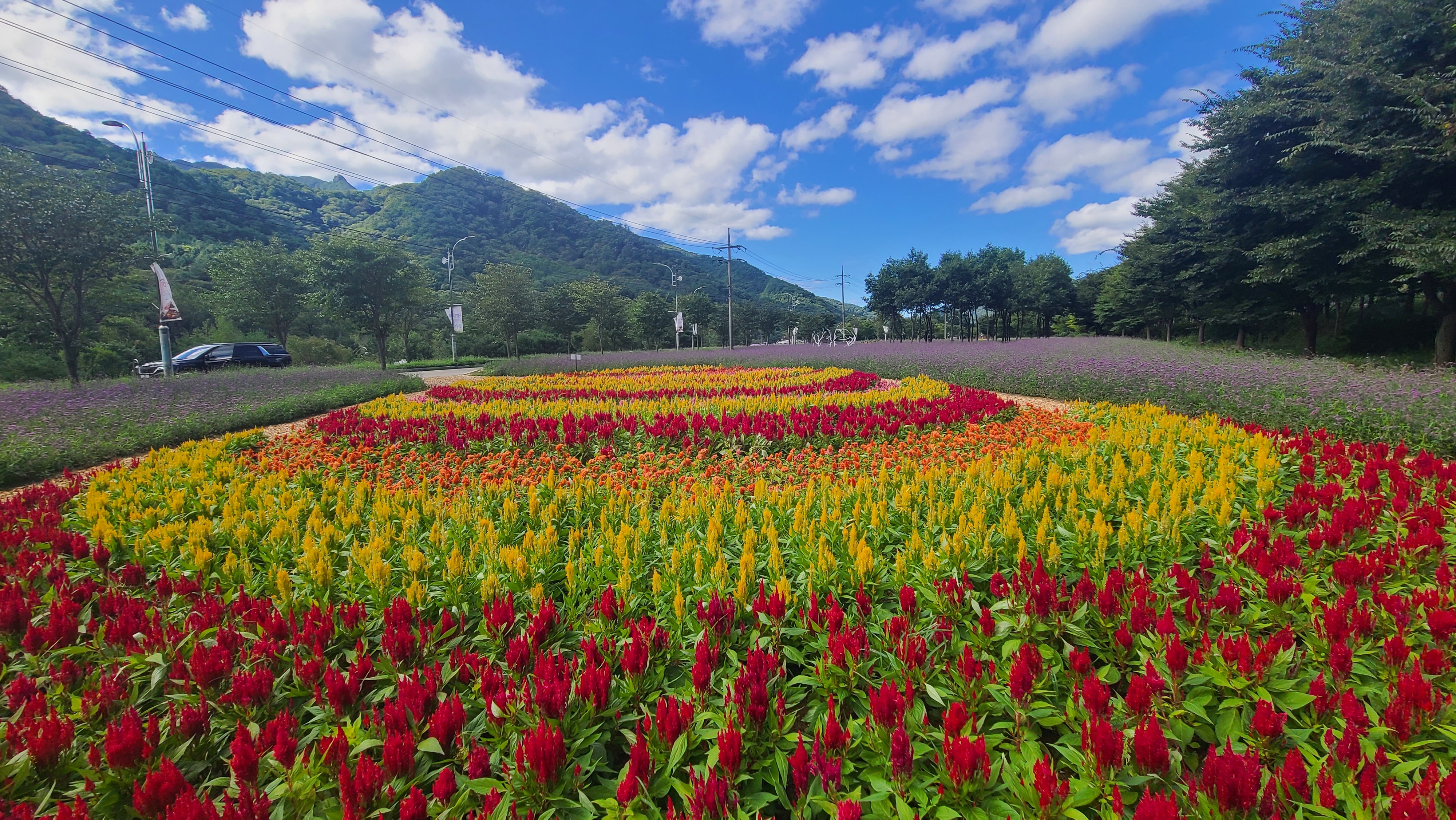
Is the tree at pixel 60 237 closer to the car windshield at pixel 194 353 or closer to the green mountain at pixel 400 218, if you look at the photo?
the green mountain at pixel 400 218

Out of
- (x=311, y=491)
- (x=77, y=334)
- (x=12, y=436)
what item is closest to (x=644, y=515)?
(x=311, y=491)

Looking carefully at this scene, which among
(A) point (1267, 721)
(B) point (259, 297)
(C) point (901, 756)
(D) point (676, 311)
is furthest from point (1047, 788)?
(D) point (676, 311)

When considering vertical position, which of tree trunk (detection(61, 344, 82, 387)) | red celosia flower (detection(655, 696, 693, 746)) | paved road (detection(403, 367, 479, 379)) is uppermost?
tree trunk (detection(61, 344, 82, 387))

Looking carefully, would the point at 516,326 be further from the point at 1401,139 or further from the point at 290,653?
the point at 1401,139

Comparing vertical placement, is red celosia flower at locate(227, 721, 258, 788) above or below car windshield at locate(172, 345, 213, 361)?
below

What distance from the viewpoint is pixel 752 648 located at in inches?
79.7

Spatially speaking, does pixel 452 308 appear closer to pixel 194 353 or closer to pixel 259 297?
pixel 194 353

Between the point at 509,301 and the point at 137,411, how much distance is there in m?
19.4

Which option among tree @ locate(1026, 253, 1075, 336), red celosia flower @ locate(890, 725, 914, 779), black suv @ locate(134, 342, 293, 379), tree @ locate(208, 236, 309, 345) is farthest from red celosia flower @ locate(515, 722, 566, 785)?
tree @ locate(1026, 253, 1075, 336)

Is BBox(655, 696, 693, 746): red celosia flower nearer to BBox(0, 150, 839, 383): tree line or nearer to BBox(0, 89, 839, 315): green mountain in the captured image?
BBox(0, 150, 839, 383): tree line

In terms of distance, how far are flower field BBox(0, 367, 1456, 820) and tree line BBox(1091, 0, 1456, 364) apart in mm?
14056

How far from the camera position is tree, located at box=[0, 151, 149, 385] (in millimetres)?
12484

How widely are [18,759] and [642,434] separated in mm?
5058

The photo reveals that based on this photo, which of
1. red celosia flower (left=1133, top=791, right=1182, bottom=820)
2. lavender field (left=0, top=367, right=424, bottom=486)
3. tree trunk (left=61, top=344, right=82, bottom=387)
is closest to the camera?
red celosia flower (left=1133, top=791, right=1182, bottom=820)
